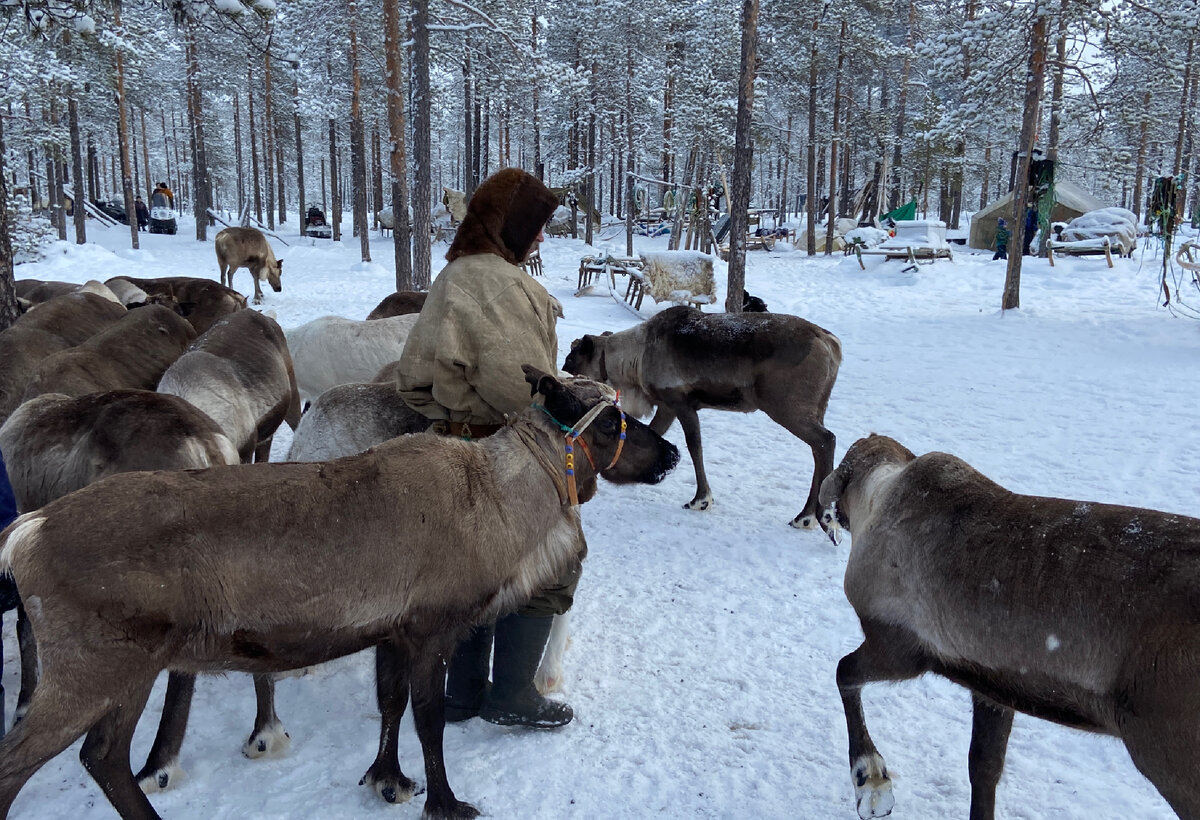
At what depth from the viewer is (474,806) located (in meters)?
2.95

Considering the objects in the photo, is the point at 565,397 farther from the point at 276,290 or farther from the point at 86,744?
the point at 276,290

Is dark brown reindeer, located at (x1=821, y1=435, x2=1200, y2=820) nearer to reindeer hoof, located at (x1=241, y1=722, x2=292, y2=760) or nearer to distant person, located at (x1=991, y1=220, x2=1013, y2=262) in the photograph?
reindeer hoof, located at (x1=241, y1=722, x2=292, y2=760)

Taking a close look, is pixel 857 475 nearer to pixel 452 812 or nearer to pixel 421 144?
pixel 452 812

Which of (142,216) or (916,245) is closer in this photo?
(916,245)

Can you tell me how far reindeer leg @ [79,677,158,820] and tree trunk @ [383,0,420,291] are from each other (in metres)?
13.3

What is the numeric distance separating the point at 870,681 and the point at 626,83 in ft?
115

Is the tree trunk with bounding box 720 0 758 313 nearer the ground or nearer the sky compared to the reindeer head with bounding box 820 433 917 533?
nearer the sky

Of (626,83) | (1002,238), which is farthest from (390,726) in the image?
(626,83)

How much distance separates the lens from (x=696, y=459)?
659cm

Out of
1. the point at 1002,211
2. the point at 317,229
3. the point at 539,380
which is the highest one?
the point at 1002,211

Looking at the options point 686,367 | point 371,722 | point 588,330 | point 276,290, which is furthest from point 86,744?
point 276,290

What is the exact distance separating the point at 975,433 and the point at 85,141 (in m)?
46.2

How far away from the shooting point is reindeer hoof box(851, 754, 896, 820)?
2906 mm

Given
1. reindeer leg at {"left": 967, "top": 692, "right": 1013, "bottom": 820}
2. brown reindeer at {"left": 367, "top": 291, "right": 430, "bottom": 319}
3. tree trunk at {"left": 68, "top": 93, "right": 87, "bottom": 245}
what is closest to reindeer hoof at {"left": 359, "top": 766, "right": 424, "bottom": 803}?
reindeer leg at {"left": 967, "top": 692, "right": 1013, "bottom": 820}
